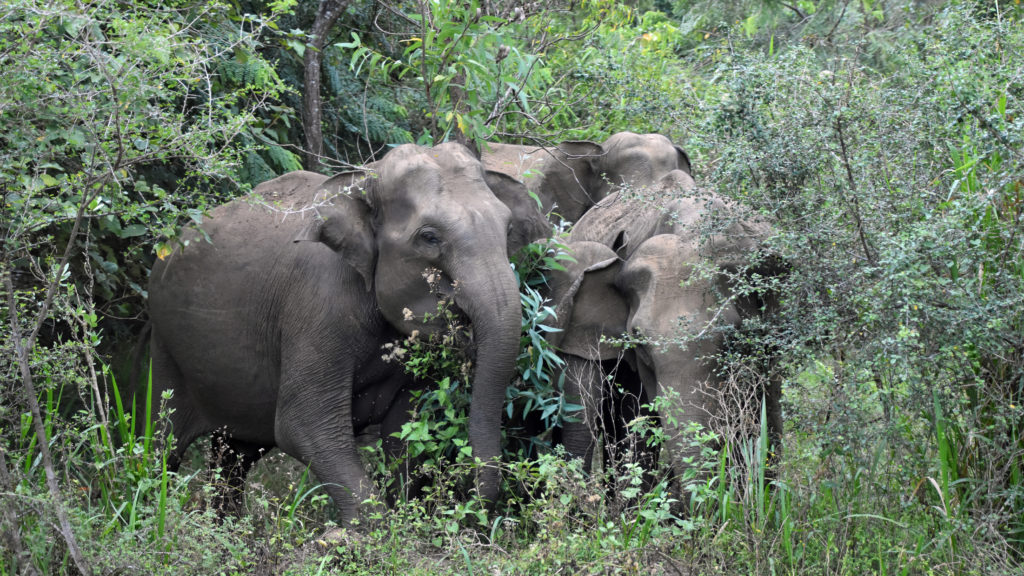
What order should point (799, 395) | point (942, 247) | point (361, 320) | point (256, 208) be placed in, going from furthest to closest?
point (256, 208) → point (361, 320) → point (799, 395) → point (942, 247)

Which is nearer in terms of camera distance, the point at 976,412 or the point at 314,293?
the point at 976,412

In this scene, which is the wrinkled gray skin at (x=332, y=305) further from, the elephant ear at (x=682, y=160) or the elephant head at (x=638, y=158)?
the elephant ear at (x=682, y=160)

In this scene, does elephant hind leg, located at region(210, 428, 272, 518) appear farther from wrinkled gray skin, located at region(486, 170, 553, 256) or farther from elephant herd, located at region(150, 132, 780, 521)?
wrinkled gray skin, located at region(486, 170, 553, 256)

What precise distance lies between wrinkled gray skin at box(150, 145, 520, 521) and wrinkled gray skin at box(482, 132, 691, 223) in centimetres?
205

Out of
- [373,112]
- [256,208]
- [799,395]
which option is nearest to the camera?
[799,395]

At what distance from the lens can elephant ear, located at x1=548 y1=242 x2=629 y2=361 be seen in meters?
6.26

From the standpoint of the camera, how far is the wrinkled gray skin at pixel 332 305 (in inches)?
216

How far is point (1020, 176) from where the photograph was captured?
477 cm

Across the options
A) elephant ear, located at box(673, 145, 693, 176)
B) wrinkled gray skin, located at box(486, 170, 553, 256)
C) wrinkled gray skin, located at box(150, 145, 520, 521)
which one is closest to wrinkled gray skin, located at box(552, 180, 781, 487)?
wrinkled gray skin, located at box(486, 170, 553, 256)

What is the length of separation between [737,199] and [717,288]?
459 millimetres

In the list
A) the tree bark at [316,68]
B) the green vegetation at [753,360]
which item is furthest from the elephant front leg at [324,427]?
the tree bark at [316,68]

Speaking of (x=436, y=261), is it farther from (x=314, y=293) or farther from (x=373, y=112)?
(x=373, y=112)

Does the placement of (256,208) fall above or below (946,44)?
below

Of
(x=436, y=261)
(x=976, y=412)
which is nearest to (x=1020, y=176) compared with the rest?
(x=976, y=412)
